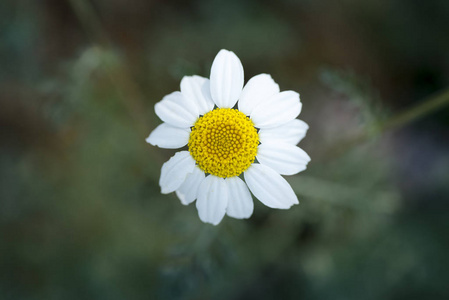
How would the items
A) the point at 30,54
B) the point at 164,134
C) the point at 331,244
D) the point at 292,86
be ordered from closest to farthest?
the point at 164,134 < the point at 30,54 < the point at 331,244 < the point at 292,86

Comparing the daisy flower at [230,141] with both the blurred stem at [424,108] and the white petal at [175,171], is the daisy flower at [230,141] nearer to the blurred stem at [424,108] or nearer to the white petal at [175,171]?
the white petal at [175,171]

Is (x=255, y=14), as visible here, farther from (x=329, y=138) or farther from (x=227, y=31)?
(x=329, y=138)

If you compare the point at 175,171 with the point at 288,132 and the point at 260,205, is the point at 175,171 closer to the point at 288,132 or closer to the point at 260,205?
the point at 288,132

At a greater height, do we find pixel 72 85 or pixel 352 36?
pixel 352 36

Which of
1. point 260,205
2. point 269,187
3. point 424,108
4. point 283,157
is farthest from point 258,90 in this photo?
point 260,205

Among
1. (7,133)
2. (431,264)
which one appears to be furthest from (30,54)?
(431,264)

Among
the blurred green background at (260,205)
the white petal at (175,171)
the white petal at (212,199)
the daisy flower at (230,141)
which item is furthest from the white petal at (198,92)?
the blurred green background at (260,205)

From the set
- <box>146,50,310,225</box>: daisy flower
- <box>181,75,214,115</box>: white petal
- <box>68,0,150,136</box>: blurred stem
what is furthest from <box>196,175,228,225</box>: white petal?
<box>68,0,150,136</box>: blurred stem
